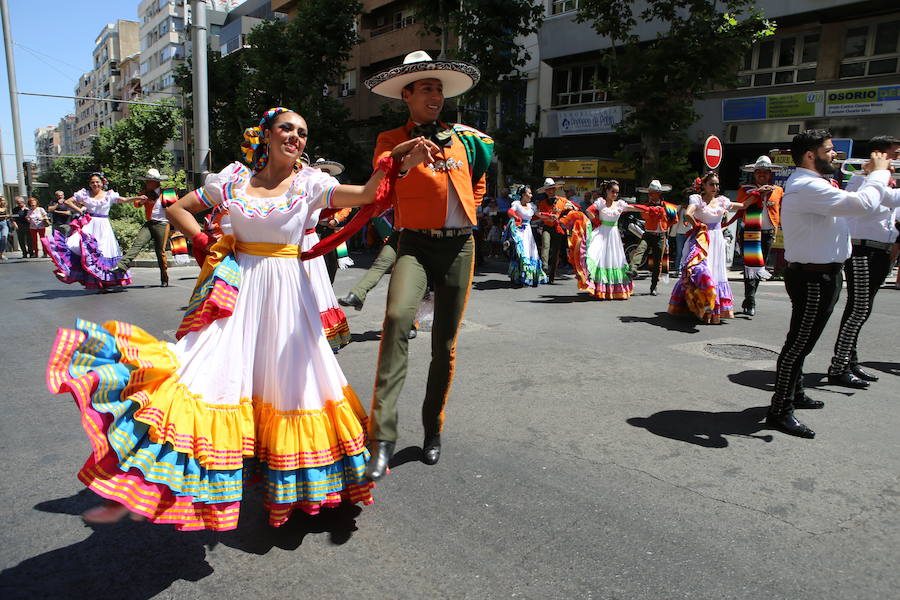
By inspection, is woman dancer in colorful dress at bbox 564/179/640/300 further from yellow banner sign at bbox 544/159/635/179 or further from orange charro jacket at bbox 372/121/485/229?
yellow banner sign at bbox 544/159/635/179

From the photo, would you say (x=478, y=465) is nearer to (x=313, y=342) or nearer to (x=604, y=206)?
(x=313, y=342)

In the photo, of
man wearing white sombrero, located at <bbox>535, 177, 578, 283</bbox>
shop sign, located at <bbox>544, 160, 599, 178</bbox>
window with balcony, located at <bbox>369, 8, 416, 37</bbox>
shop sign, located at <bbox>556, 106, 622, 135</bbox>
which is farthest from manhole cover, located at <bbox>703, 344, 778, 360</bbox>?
window with balcony, located at <bbox>369, 8, 416, 37</bbox>

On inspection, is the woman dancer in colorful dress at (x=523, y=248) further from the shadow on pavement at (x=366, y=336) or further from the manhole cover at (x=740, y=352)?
the manhole cover at (x=740, y=352)

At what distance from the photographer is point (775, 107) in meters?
19.2

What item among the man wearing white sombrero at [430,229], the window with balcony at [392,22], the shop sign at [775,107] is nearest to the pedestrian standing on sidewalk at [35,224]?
the window with balcony at [392,22]

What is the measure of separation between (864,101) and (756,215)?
39.7 feet

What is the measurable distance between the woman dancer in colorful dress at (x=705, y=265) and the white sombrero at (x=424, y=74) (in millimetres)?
5825

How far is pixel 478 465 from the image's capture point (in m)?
3.88

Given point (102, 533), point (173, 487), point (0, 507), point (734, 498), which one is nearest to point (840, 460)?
point (734, 498)

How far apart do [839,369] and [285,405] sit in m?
4.98

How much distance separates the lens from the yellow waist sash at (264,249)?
3.26 m

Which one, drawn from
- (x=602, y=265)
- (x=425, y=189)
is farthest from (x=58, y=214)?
(x=425, y=189)

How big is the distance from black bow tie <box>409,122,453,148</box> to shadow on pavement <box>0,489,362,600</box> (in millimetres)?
1925

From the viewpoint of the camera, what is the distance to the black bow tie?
344 centimetres
